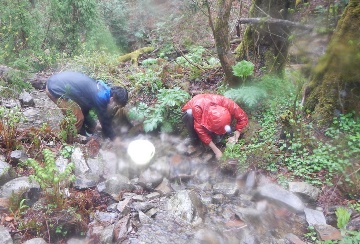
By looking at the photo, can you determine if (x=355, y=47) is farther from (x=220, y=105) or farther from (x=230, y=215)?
(x=230, y=215)

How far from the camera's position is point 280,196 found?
4.68 m

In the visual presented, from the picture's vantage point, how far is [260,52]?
737cm

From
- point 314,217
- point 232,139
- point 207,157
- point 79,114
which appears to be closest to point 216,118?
point 232,139

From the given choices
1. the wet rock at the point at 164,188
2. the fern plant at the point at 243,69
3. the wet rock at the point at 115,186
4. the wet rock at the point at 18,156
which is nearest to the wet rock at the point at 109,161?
the wet rock at the point at 115,186

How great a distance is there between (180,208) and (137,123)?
8.50ft

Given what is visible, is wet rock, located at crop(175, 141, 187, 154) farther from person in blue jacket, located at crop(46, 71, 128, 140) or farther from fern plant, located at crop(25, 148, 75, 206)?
fern plant, located at crop(25, 148, 75, 206)

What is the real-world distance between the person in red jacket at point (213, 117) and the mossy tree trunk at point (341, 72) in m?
1.28

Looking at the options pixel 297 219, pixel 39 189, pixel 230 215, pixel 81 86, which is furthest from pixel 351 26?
pixel 39 189

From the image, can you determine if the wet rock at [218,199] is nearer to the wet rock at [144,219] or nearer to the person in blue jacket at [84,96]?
the wet rock at [144,219]

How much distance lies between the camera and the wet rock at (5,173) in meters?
4.62

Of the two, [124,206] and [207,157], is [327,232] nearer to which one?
[207,157]

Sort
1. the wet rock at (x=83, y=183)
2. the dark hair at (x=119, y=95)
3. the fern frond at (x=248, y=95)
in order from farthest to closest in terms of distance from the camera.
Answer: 1. the fern frond at (x=248, y=95)
2. the dark hair at (x=119, y=95)
3. the wet rock at (x=83, y=183)

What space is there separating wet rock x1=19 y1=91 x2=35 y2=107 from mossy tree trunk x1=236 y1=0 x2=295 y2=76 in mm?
4841

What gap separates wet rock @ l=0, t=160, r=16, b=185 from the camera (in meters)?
4.62
